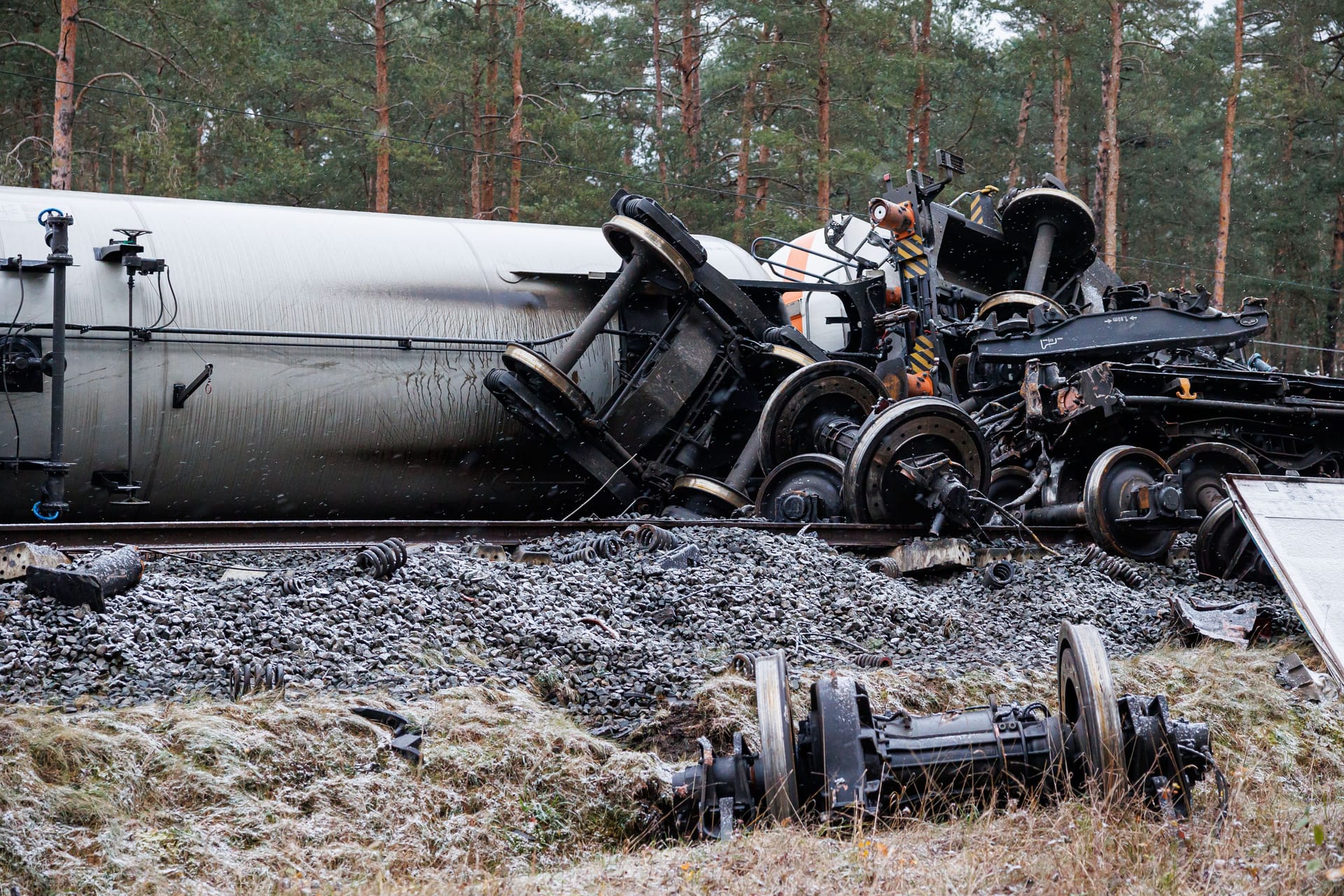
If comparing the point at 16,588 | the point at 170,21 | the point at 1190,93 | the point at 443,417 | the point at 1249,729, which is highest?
the point at 1190,93

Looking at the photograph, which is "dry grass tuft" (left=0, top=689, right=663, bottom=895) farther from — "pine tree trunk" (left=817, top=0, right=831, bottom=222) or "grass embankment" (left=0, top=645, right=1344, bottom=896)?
"pine tree trunk" (left=817, top=0, right=831, bottom=222)

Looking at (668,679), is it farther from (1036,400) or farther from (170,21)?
(170,21)

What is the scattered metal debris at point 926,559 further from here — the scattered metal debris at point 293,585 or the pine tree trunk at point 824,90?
the pine tree trunk at point 824,90

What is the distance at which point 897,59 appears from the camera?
21.3 m

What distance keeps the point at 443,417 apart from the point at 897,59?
14852 mm

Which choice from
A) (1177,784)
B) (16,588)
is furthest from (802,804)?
(16,588)

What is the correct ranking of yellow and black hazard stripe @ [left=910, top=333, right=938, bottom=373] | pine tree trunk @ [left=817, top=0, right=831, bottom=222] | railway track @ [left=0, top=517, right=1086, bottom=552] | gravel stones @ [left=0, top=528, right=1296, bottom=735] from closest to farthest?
gravel stones @ [left=0, top=528, right=1296, bottom=735] → railway track @ [left=0, top=517, right=1086, bottom=552] → yellow and black hazard stripe @ [left=910, top=333, right=938, bottom=373] → pine tree trunk @ [left=817, top=0, right=831, bottom=222]

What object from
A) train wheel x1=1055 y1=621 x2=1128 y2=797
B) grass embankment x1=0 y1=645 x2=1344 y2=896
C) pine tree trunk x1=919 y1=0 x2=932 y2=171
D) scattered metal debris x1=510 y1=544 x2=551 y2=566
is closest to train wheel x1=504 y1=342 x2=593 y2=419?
scattered metal debris x1=510 y1=544 x2=551 y2=566

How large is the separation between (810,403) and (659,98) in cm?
1727

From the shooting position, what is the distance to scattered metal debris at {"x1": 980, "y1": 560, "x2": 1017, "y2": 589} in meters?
7.45

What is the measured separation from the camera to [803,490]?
8922 mm

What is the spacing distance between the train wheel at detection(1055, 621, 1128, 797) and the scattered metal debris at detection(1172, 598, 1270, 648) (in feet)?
9.88

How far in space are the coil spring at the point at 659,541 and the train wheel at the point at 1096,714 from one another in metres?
3.39

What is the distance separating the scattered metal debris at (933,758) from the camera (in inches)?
147
